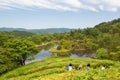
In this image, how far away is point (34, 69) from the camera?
5125cm

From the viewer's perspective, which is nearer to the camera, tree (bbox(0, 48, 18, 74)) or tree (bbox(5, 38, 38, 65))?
→ tree (bbox(0, 48, 18, 74))

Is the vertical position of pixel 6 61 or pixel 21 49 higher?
pixel 21 49

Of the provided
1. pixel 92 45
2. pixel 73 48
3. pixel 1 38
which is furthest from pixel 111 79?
pixel 73 48

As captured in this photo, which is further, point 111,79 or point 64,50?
point 64,50

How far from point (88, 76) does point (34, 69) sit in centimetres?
2671

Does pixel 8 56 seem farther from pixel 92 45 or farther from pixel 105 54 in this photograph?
pixel 92 45

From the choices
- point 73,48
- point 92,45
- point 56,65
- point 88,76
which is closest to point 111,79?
point 88,76

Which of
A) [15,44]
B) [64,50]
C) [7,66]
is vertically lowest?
[64,50]

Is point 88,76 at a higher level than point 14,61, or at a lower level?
higher

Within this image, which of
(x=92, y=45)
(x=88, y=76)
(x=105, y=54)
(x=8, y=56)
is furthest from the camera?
(x=92, y=45)

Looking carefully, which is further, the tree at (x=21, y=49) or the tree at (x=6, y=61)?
the tree at (x=21, y=49)

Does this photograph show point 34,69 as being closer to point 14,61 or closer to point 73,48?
point 14,61

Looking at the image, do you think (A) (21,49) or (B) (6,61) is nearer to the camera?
(B) (6,61)

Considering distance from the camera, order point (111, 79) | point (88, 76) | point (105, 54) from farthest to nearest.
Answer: point (105, 54)
point (88, 76)
point (111, 79)
